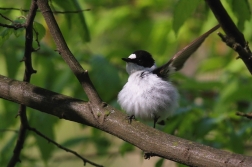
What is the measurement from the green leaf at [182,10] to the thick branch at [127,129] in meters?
0.83

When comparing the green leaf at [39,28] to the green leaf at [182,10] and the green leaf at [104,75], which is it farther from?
the green leaf at [104,75]

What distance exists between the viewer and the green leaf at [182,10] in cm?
327

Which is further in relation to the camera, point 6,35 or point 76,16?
point 76,16

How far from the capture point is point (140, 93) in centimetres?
410

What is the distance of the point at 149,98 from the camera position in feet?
13.5

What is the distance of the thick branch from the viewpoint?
253cm

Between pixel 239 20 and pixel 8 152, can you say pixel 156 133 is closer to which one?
pixel 239 20

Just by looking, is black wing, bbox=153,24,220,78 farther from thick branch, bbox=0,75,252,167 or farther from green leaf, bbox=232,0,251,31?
thick branch, bbox=0,75,252,167

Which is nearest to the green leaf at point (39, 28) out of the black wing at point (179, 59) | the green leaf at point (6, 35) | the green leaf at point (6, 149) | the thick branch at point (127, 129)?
the green leaf at point (6, 35)

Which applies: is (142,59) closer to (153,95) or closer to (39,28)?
(153,95)

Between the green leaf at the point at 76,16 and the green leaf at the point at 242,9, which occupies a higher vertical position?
the green leaf at the point at 76,16

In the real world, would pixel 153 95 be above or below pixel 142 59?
below

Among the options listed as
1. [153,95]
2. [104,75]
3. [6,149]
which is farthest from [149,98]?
[6,149]

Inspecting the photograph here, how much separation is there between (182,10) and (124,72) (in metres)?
2.51
